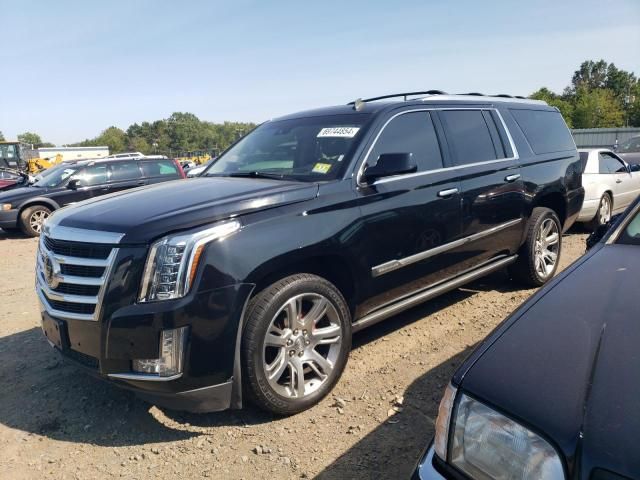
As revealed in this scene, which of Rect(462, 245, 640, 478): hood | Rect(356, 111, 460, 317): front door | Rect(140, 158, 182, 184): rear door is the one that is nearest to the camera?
Rect(462, 245, 640, 478): hood

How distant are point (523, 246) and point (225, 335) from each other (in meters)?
3.47

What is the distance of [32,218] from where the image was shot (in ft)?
35.1

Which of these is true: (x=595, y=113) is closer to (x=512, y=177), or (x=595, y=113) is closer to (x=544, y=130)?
(x=544, y=130)

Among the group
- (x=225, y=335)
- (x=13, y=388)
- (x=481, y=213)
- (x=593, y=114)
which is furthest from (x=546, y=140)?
(x=593, y=114)

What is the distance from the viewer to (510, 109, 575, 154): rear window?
5020 mm

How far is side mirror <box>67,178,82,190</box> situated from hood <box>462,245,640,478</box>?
1100cm

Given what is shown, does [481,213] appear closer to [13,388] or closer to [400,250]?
[400,250]

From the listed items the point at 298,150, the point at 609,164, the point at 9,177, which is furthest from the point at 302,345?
the point at 9,177

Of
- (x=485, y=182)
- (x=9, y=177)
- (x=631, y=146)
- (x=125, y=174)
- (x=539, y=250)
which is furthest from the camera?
(x=9, y=177)

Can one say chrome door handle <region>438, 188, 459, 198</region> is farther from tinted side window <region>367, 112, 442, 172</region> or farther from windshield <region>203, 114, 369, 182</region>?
windshield <region>203, 114, 369, 182</region>

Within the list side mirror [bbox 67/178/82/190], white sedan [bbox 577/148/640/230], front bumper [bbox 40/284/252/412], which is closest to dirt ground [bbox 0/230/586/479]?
front bumper [bbox 40/284/252/412]

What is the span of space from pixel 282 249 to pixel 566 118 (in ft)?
209

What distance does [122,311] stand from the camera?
98.9 inches

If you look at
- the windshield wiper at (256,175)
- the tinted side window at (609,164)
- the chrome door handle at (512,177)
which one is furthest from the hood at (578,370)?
the tinted side window at (609,164)
